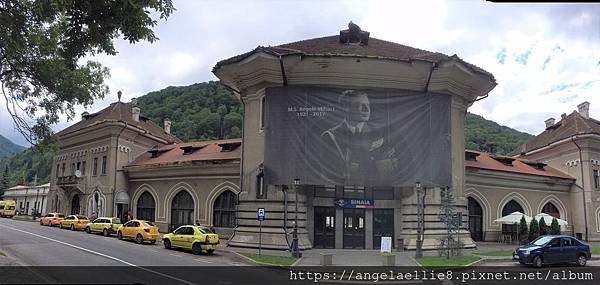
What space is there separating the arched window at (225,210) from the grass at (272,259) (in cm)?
1113

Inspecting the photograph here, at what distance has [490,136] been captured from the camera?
70.0 m

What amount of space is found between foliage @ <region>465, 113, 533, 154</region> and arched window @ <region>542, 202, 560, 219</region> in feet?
62.2

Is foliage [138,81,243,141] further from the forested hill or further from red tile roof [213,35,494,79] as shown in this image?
red tile roof [213,35,494,79]

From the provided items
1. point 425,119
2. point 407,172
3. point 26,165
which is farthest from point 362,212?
point 26,165

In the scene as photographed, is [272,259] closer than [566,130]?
Yes

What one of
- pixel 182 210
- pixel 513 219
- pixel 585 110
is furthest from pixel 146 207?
pixel 585 110

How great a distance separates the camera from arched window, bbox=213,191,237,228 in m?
35.9

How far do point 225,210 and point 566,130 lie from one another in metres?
31.7

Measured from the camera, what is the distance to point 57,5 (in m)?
10.4

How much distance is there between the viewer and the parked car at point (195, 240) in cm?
2517

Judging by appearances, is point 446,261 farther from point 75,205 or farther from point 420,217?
point 75,205

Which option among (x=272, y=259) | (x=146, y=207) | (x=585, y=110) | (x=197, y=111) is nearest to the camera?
(x=272, y=259)

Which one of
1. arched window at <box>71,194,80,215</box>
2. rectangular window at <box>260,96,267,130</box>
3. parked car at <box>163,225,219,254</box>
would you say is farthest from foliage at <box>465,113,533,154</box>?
arched window at <box>71,194,80,215</box>

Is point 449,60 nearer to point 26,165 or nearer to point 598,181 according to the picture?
point 598,181
